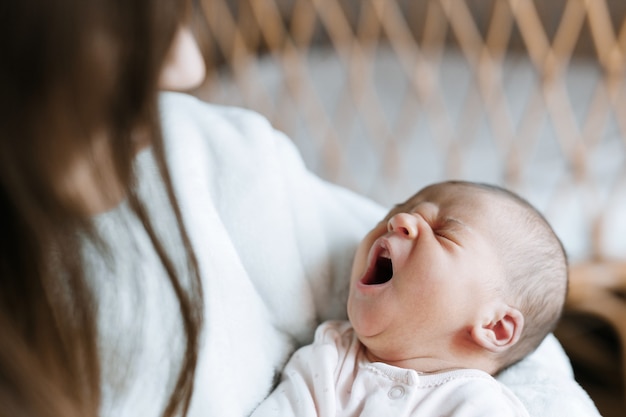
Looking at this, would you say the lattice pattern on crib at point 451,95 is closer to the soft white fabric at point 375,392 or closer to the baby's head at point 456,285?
the baby's head at point 456,285

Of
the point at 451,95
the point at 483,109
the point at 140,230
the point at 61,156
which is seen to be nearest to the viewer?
the point at 61,156

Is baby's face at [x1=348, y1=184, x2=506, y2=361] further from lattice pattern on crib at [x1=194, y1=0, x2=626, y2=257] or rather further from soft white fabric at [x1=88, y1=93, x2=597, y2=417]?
lattice pattern on crib at [x1=194, y1=0, x2=626, y2=257]

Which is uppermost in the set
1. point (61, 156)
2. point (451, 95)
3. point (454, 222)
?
point (61, 156)

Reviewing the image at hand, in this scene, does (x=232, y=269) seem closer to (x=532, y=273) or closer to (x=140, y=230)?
(x=140, y=230)

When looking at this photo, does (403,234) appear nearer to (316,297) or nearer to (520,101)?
(316,297)

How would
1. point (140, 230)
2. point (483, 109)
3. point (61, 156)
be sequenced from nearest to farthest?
point (61, 156), point (140, 230), point (483, 109)

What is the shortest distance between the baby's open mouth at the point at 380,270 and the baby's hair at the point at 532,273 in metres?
0.10

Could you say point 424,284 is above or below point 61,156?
below

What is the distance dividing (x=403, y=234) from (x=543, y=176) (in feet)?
2.68

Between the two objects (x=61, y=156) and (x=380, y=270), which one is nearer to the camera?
(x=61, y=156)

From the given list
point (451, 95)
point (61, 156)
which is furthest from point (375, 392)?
point (451, 95)

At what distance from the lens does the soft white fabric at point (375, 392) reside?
0.56m

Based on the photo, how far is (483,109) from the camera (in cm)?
143

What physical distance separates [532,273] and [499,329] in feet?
0.20
